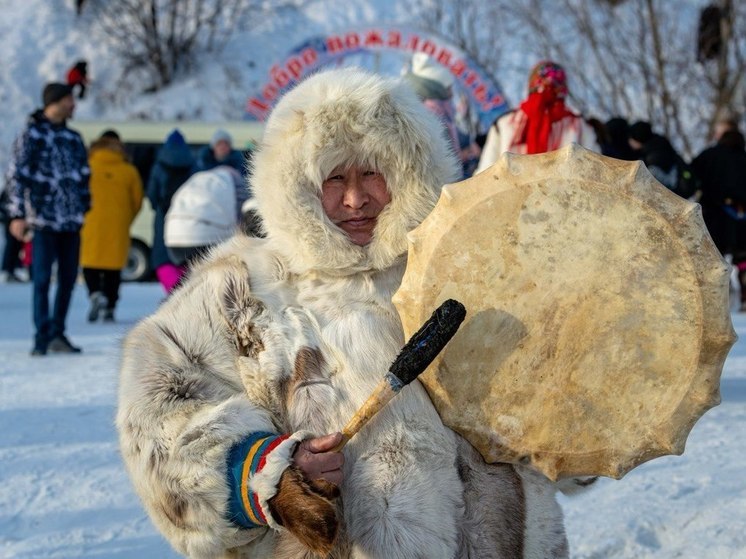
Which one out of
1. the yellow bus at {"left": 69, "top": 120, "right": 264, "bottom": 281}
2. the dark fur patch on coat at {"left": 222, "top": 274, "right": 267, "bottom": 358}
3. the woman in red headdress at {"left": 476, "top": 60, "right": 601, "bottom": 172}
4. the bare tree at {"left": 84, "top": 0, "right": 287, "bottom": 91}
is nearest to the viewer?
the dark fur patch on coat at {"left": 222, "top": 274, "right": 267, "bottom": 358}

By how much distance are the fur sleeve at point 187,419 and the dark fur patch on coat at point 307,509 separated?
0.14 m

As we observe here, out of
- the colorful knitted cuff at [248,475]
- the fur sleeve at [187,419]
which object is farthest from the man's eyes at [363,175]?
the colorful knitted cuff at [248,475]

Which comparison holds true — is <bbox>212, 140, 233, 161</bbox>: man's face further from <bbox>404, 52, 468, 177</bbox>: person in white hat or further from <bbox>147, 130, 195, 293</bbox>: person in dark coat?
<bbox>404, 52, 468, 177</bbox>: person in white hat

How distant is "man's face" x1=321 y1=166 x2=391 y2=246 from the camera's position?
2.25m

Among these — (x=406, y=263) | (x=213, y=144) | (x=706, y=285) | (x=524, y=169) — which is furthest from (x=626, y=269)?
(x=213, y=144)

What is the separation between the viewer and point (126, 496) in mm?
3816

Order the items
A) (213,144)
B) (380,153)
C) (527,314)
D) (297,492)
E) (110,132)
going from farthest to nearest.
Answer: (110,132) < (213,144) < (380,153) < (527,314) < (297,492)

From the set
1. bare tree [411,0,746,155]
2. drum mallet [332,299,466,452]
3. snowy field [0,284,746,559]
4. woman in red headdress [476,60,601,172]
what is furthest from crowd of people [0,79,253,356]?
bare tree [411,0,746,155]

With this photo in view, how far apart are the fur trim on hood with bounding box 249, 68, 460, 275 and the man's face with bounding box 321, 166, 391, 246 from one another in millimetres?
19

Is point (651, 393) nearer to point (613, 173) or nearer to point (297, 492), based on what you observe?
point (613, 173)

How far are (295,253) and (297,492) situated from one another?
1.79ft

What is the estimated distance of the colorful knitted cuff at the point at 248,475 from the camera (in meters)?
1.97

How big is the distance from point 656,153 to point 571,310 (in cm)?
486

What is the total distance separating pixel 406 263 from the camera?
7.43 ft
